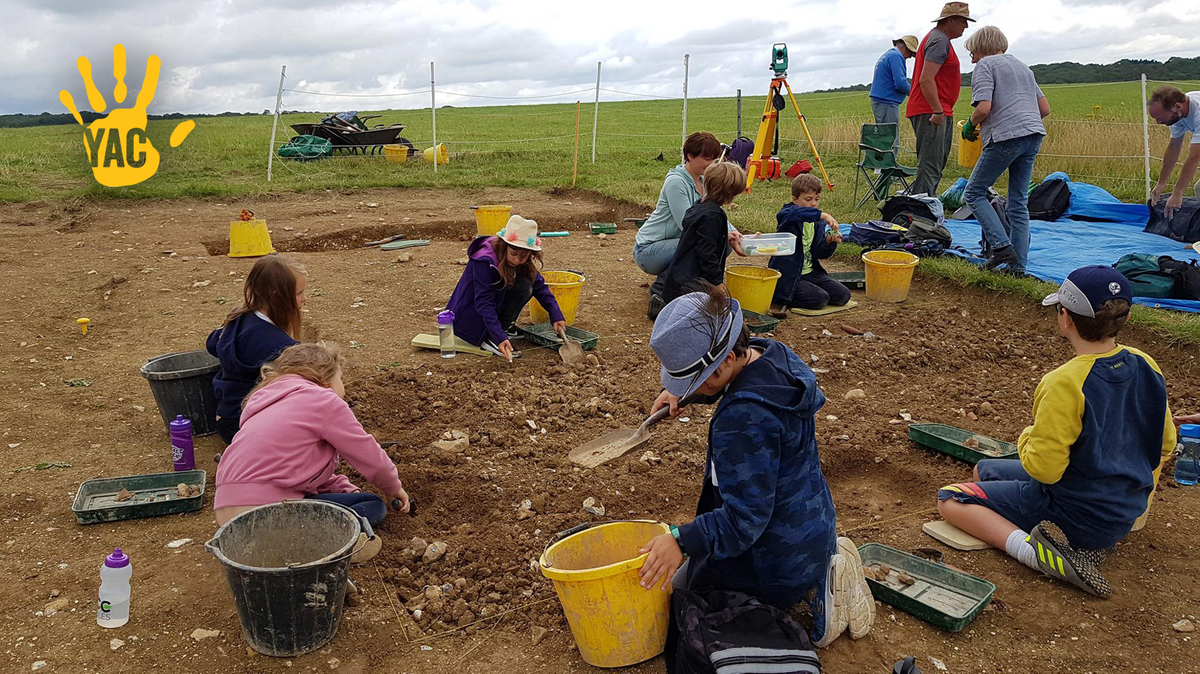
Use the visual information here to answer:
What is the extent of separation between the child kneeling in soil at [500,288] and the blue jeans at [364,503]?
193cm

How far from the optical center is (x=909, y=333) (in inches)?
247

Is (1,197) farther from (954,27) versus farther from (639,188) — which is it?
(954,27)

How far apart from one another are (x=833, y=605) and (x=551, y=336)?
135 inches

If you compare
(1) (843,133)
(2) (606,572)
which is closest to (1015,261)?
(2) (606,572)

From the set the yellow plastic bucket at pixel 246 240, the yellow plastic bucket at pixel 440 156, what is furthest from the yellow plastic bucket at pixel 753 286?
the yellow plastic bucket at pixel 440 156

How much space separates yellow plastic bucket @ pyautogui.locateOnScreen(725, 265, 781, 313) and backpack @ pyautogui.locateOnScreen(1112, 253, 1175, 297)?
2.78 metres

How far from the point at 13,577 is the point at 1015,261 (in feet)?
23.4

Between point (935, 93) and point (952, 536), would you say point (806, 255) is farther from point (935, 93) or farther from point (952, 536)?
point (952, 536)

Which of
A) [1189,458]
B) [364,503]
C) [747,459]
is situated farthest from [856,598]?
[1189,458]

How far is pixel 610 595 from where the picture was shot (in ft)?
8.49

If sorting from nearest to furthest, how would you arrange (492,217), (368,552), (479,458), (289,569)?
(289,569) → (368,552) → (479,458) → (492,217)

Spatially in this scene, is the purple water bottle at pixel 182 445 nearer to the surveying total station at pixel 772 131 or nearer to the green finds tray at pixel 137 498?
the green finds tray at pixel 137 498

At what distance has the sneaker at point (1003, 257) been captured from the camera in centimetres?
710

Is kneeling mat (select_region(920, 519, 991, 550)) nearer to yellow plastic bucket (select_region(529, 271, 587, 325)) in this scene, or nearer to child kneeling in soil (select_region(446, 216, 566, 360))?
child kneeling in soil (select_region(446, 216, 566, 360))
